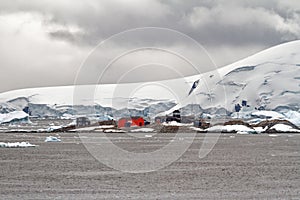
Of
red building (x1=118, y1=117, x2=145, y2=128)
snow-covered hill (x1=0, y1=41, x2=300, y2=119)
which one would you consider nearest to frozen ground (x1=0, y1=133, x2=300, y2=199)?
red building (x1=118, y1=117, x2=145, y2=128)

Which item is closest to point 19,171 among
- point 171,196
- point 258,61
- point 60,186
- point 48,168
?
point 48,168

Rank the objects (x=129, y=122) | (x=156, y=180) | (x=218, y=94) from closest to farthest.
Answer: (x=156, y=180), (x=129, y=122), (x=218, y=94)

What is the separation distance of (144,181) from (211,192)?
3.18 meters

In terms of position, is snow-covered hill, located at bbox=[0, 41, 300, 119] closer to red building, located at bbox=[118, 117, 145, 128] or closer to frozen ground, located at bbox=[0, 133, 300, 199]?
red building, located at bbox=[118, 117, 145, 128]

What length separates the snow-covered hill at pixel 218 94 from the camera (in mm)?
152500

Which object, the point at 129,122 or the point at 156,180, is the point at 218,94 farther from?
the point at 156,180

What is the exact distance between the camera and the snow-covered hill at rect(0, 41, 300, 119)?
152 m

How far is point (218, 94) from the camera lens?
545 ft

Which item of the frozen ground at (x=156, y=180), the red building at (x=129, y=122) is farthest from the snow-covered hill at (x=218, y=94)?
the frozen ground at (x=156, y=180)

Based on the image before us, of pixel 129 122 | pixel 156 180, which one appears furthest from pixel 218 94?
pixel 156 180

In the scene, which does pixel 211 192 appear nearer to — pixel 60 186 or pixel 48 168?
pixel 60 186

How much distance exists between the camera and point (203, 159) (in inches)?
1091

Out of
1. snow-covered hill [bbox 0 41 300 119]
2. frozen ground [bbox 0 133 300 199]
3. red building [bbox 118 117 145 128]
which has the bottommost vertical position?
frozen ground [bbox 0 133 300 199]

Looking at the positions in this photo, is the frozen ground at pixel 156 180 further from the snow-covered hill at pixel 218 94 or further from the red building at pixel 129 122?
the snow-covered hill at pixel 218 94
